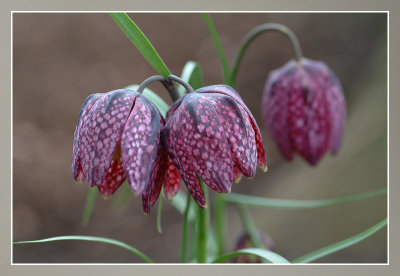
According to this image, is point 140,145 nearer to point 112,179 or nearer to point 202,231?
point 112,179

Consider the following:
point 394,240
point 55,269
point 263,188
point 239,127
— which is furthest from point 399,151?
point 263,188

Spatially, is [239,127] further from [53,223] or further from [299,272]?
[53,223]

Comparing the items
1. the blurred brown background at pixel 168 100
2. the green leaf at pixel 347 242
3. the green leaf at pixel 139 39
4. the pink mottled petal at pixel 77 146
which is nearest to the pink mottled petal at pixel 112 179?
the pink mottled petal at pixel 77 146

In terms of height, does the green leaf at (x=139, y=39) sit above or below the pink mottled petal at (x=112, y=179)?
above

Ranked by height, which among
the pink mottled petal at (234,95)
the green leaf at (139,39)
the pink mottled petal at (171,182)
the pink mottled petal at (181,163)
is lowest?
the pink mottled petal at (171,182)

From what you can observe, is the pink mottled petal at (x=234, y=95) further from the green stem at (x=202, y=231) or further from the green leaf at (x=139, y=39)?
the green stem at (x=202, y=231)

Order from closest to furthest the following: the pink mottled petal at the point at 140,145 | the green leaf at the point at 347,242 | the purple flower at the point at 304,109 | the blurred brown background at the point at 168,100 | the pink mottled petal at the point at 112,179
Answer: the pink mottled petal at the point at 140,145, the pink mottled petal at the point at 112,179, the green leaf at the point at 347,242, the purple flower at the point at 304,109, the blurred brown background at the point at 168,100

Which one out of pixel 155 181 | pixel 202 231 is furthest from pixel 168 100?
pixel 155 181
